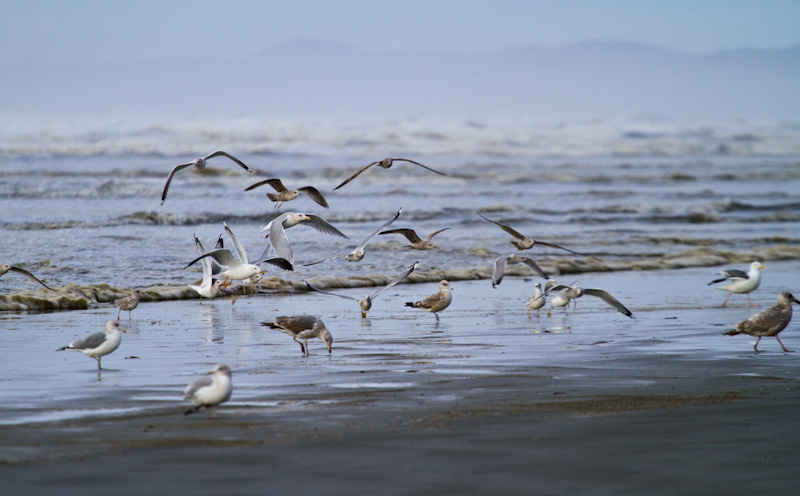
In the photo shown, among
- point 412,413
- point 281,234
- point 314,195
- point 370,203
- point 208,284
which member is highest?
point 370,203

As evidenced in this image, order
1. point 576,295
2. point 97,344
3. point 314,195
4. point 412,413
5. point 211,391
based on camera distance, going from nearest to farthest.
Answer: point 211,391
point 412,413
point 97,344
point 576,295
point 314,195

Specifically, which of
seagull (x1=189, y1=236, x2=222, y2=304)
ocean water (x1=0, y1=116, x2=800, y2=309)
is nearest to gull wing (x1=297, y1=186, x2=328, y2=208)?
seagull (x1=189, y1=236, x2=222, y2=304)

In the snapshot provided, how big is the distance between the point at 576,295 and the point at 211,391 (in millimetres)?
6706

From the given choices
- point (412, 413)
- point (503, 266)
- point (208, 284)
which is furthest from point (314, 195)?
point (412, 413)

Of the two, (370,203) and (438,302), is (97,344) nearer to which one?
(438,302)

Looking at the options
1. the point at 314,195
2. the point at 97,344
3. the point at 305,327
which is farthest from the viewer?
the point at 314,195

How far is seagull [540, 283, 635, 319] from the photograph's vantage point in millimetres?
9953

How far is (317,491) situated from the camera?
4059 millimetres

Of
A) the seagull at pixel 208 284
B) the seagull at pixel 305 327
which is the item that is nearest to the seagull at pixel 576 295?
the seagull at pixel 305 327

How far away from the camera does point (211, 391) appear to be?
206 inches

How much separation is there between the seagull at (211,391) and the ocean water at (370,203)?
647 centimetres

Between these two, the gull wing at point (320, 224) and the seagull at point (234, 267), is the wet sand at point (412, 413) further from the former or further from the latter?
the gull wing at point (320, 224)

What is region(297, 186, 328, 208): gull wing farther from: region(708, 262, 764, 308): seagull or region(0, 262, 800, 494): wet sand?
region(708, 262, 764, 308): seagull

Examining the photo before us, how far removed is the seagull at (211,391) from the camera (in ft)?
17.2
